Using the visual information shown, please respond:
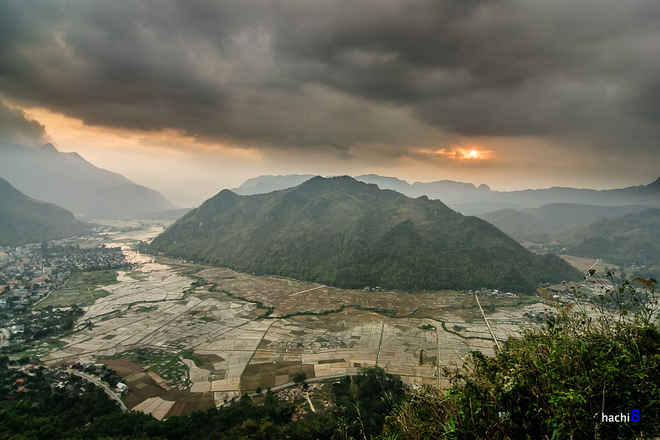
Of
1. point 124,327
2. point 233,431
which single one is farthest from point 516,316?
point 124,327

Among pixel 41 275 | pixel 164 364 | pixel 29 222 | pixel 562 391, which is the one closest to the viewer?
pixel 562 391

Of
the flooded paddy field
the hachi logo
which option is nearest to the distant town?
the flooded paddy field

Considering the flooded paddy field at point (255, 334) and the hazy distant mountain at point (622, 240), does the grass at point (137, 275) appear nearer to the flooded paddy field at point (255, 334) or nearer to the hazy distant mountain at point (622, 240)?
the flooded paddy field at point (255, 334)

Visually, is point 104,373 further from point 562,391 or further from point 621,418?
point 621,418

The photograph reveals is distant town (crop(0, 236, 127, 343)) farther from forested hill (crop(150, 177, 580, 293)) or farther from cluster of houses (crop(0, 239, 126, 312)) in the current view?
forested hill (crop(150, 177, 580, 293))

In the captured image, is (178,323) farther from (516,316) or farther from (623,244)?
(623,244)

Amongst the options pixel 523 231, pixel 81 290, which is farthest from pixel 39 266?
pixel 523 231

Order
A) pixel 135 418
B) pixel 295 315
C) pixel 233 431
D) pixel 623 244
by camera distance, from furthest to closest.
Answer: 1. pixel 623 244
2. pixel 295 315
3. pixel 135 418
4. pixel 233 431
